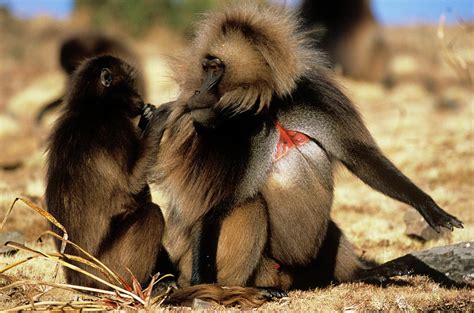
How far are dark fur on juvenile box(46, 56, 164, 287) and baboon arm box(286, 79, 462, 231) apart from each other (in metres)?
0.87

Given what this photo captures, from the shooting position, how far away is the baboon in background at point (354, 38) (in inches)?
623

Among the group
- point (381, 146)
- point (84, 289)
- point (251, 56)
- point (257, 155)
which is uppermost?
point (251, 56)

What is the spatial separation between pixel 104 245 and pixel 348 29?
1287 cm

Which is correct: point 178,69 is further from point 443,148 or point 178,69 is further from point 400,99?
point 400,99

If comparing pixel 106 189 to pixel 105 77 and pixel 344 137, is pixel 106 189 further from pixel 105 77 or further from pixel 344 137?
pixel 344 137

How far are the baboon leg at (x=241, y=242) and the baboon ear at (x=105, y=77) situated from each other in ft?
3.74

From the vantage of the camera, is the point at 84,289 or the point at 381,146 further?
the point at 381,146

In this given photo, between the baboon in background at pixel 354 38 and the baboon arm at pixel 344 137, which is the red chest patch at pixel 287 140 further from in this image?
the baboon in background at pixel 354 38

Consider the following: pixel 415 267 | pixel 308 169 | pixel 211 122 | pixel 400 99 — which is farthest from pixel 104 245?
pixel 400 99

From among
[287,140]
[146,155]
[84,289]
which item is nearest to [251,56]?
[287,140]

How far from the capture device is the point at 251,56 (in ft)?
13.3

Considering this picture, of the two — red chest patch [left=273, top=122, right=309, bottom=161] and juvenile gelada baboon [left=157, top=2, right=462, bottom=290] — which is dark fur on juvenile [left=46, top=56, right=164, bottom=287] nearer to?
juvenile gelada baboon [left=157, top=2, right=462, bottom=290]

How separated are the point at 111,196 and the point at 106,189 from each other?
50mm

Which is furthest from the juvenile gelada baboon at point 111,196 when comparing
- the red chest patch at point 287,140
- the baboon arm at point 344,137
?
the baboon arm at point 344,137
